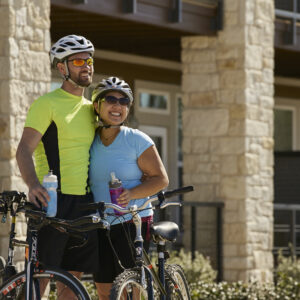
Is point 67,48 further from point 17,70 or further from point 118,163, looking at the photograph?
point 17,70

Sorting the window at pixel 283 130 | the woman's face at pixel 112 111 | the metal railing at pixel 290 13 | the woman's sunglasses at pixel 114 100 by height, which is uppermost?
the metal railing at pixel 290 13

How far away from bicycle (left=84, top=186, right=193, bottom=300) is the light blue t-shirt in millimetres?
189

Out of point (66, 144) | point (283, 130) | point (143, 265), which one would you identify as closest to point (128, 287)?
point (143, 265)

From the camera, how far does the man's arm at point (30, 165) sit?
5.44 metres

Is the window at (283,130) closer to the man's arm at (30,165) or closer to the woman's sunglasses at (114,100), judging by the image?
the woman's sunglasses at (114,100)

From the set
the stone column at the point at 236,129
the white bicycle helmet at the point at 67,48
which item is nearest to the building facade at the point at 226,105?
the stone column at the point at 236,129

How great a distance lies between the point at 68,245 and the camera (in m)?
5.91

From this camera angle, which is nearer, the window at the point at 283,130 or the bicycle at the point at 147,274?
the bicycle at the point at 147,274

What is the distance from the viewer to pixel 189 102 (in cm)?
1349

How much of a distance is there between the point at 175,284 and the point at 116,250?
42cm

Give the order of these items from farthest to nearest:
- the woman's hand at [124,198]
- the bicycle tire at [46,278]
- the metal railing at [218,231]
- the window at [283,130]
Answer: the window at [283,130], the metal railing at [218,231], the woman's hand at [124,198], the bicycle tire at [46,278]

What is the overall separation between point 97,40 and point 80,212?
8.47 m

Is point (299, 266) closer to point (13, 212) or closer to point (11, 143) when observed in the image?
point (11, 143)

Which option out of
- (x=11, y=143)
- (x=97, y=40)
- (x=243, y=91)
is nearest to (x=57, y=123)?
(x=11, y=143)
